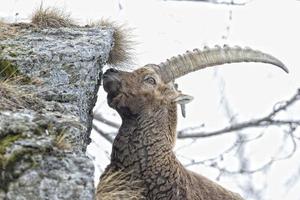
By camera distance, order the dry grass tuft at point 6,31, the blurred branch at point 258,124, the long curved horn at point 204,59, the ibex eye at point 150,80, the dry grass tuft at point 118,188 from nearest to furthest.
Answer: the dry grass tuft at point 118,188 → the dry grass tuft at point 6,31 → the ibex eye at point 150,80 → the long curved horn at point 204,59 → the blurred branch at point 258,124

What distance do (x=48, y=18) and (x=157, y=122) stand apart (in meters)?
1.65

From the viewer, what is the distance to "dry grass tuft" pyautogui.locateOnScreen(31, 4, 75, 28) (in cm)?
895

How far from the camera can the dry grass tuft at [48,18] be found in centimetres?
895

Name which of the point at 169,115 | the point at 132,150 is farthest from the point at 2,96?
the point at 169,115

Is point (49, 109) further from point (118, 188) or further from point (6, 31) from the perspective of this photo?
point (6, 31)

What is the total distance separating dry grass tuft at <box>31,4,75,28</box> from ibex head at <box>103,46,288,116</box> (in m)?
→ 0.97

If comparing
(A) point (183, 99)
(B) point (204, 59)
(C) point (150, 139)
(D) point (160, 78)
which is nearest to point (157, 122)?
(C) point (150, 139)

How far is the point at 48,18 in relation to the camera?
29.6 feet

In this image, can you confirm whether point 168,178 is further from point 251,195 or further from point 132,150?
point 251,195

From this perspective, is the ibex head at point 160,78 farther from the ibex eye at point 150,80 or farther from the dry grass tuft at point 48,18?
the dry grass tuft at point 48,18

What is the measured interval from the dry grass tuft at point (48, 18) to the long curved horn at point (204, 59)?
117 centimetres

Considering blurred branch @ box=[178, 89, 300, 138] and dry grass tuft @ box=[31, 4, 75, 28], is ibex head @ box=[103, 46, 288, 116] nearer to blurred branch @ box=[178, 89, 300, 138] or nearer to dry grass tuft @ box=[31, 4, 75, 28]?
dry grass tuft @ box=[31, 4, 75, 28]

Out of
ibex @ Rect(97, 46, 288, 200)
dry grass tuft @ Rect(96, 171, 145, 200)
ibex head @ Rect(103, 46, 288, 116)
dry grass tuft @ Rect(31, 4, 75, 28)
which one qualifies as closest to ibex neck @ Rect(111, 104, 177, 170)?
ibex @ Rect(97, 46, 288, 200)

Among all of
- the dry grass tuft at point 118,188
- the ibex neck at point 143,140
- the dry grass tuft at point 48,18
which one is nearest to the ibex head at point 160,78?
the ibex neck at point 143,140
